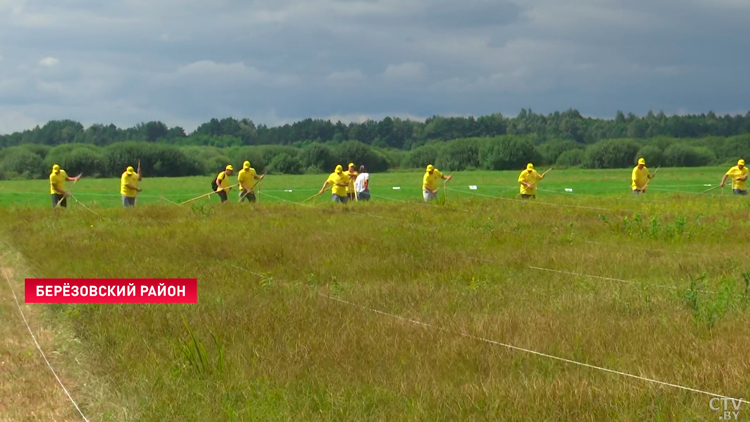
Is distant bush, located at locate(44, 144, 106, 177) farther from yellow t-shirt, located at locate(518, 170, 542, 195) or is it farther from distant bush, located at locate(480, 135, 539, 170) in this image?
yellow t-shirt, located at locate(518, 170, 542, 195)

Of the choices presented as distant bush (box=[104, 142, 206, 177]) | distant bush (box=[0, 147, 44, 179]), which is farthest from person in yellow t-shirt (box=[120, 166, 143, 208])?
distant bush (box=[0, 147, 44, 179])

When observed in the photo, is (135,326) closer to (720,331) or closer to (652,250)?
(720,331)

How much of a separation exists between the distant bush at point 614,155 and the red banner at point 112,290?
84028mm

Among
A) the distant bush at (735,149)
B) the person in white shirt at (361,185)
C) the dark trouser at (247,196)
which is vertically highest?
the distant bush at (735,149)

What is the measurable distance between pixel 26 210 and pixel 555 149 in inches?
3140

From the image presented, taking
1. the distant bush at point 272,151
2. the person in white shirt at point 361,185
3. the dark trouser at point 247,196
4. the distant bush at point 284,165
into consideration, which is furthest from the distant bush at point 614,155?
the dark trouser at point 247,196

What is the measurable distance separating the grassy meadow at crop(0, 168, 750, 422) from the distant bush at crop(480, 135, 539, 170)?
7434cm

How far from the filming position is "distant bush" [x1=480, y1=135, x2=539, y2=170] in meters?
92.6

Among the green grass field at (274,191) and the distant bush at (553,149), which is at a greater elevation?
the distant bush at (553,149)

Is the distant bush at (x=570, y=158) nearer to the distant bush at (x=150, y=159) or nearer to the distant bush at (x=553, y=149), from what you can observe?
the distant bush at (x=553, y=149)

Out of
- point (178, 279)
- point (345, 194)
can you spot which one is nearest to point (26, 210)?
point (345, 194)

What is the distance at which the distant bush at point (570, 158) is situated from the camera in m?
95.9

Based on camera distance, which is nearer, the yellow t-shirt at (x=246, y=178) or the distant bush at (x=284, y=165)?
the yellow t-shirt at (x=246, y=178)

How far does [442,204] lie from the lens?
25891mm
